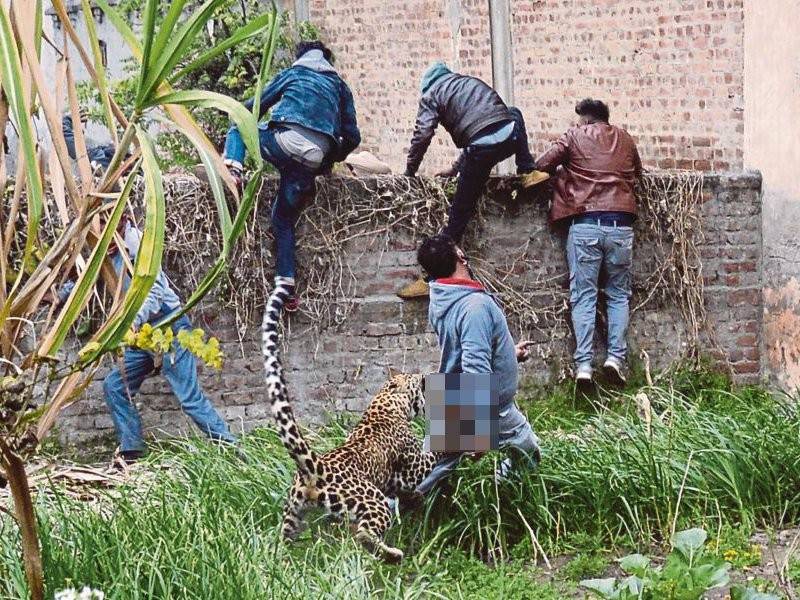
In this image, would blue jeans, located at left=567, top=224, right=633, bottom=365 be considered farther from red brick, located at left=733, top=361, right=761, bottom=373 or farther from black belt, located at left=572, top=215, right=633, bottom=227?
red brick, located at left=733, top=361, right=761, bottom=373

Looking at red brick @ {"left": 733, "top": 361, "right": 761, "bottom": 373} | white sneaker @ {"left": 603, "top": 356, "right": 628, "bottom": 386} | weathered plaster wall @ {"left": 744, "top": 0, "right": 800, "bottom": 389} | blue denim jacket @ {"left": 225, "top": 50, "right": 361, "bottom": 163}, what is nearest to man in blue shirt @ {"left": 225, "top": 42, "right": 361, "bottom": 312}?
blue denim jacket @ {"left": 225, "top": 50, "right": 361, "bottom": 163}

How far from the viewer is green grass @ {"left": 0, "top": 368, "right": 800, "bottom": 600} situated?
5445 millimetres

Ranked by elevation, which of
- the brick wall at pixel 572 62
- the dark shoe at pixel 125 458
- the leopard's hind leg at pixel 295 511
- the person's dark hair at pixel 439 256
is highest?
the brick wall at pixel 572 62

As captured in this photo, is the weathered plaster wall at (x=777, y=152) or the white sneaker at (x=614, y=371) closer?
the weathered plaster wall at (x=777, y=152)

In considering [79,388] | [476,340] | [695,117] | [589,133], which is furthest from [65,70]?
[695,117]

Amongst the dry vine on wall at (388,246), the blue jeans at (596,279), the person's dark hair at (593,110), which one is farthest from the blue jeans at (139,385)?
the person's dark hair at (593,110)

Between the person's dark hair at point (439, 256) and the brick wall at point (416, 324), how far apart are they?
2.64 meters

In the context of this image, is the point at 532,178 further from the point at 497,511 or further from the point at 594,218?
the point at 497,511

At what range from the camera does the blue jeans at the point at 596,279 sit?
9.42 meters

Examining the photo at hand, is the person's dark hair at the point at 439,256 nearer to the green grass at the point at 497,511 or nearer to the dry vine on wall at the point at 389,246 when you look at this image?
the green grass at the point at 497,511

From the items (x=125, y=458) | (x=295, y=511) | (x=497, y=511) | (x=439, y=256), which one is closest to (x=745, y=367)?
(x=497, y=511)

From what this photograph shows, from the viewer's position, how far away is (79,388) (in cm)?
444

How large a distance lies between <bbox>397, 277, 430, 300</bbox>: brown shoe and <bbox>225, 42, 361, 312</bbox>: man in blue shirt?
0.78m

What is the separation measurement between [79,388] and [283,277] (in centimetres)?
463
